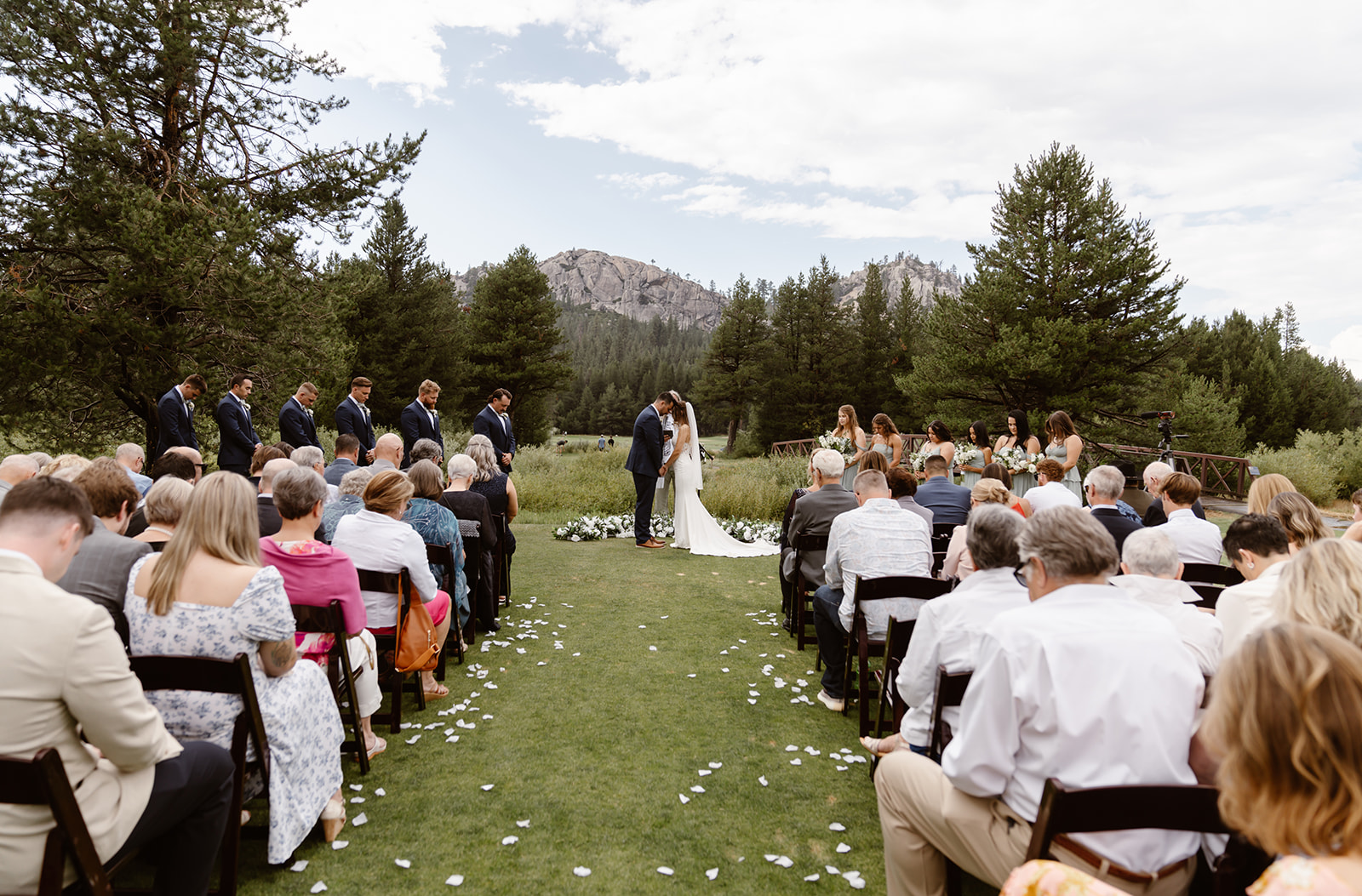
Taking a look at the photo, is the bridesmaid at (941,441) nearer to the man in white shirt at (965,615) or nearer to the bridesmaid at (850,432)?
the bridesmaid at (850,432)

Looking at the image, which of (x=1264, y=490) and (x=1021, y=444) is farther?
(x=1021, y=444)

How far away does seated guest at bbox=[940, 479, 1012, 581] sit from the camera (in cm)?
370

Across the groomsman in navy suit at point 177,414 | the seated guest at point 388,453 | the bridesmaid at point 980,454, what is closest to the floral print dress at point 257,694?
the seated guest at point 388,453

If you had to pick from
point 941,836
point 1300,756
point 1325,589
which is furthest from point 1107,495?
point 1300,756

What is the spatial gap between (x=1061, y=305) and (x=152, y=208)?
23983 millimetres

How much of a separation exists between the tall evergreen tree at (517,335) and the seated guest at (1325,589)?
34994 millimetres

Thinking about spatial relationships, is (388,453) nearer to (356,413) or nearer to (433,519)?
(433,519)

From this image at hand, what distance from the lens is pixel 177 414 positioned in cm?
755

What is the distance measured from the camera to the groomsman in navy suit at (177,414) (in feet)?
24.4

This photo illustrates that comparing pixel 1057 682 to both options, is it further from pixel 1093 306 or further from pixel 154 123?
pixel 1093 306

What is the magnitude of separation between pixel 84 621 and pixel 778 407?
4362 cm

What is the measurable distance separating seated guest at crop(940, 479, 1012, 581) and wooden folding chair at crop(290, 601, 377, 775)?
9.48ft

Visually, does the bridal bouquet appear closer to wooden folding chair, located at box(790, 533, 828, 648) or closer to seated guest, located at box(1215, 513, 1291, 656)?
wooden folding chair, located at box(790, 533, 828, 648)

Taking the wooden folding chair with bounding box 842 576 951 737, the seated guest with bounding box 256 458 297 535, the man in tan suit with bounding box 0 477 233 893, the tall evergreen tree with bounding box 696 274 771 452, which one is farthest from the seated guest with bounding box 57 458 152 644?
the tall evergreen tree with bounding box 696 274 771 452
